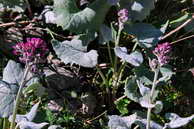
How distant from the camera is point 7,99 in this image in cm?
174

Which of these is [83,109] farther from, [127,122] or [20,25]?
[20,25]

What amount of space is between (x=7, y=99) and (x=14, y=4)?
672 mm

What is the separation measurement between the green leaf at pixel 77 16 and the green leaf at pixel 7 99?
356 millimetres

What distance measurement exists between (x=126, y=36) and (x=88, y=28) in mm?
407

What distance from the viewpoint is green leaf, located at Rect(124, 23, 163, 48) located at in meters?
1.89

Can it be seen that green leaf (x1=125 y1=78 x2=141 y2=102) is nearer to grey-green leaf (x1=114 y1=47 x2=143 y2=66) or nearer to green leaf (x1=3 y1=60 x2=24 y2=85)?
grey-green leaf (x1=114 y1=47 x2=143 y2=66)

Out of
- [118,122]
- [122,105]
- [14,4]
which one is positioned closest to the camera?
[118,122]

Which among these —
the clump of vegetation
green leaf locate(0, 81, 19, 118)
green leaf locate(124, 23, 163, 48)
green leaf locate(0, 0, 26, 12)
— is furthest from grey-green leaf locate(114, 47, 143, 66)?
green leaf locate(0, 0, 26, 12)

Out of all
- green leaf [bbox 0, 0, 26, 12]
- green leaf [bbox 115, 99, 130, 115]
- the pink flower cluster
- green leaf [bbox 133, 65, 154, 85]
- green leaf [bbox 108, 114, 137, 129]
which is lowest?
green leaf [bbox 115, 99, 130, 115]

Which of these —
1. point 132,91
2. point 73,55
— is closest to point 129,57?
point 132,91

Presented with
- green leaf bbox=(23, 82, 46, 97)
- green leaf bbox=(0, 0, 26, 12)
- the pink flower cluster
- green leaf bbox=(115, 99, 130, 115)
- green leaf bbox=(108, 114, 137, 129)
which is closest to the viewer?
the pink flower cluster

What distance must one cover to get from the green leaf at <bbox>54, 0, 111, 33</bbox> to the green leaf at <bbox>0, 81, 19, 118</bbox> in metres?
0.36

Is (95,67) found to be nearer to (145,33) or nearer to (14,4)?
(145,33)

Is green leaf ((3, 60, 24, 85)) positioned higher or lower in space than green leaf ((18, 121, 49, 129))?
higher
